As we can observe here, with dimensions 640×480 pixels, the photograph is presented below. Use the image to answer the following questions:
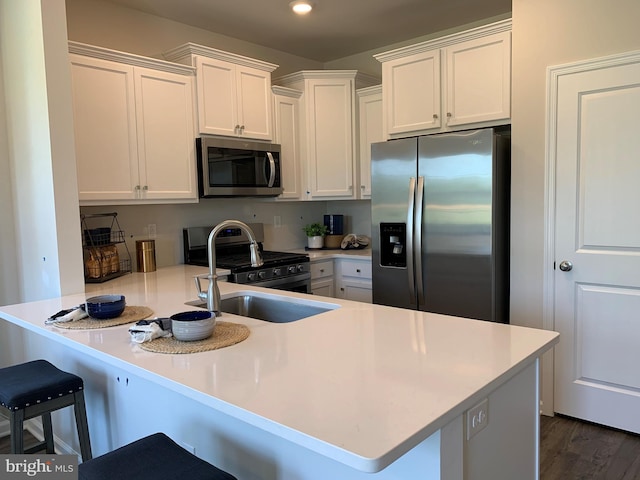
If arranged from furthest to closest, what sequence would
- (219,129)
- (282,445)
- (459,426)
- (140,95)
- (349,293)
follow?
(349,293)
(219,129)
(140,95)
(282,445)
(459,426)

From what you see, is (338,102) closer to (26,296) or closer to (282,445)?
(26,296)

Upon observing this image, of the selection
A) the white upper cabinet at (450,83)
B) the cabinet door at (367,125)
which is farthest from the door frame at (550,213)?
the cabinet door at (367,125)

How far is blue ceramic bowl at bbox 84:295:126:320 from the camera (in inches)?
74.7

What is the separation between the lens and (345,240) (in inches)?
175

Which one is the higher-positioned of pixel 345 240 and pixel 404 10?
pixel 404 10

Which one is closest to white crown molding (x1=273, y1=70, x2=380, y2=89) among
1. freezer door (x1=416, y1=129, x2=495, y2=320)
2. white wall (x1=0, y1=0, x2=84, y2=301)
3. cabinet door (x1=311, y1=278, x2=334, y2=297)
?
freezer door (x1=416, y1=129, x2=495, y2=320)

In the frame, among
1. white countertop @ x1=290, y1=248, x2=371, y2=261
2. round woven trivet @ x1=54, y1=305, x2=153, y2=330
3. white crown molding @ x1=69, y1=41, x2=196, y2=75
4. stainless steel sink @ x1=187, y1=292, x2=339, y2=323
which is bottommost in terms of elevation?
stainless steel sink @ x1=187, y1=292, x2=339, y2=323

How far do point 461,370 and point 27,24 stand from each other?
258 centimetres

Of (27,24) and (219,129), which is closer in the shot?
(27,24)

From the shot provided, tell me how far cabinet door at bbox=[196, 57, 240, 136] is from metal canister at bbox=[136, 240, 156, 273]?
876 mm

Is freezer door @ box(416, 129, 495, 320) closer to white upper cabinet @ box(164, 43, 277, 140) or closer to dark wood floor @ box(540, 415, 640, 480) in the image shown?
dark wood floor @ box(540, 415, 640, 480)

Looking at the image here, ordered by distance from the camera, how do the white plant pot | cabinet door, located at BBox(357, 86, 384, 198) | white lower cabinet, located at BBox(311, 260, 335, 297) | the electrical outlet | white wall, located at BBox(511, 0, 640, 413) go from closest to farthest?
the electrical outlet, white wall, located at BBox(511, 0, 640, 413), white lower cabinet, located at BBox(311, 260, 335, 297), cabinet door, located at BBox(357, 86, 384, 198), the white plant pot

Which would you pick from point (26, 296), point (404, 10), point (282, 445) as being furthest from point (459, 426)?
point (404, 10)

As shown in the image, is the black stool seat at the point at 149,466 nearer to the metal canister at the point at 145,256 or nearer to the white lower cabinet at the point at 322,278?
the metal canister at the point at 145,256
